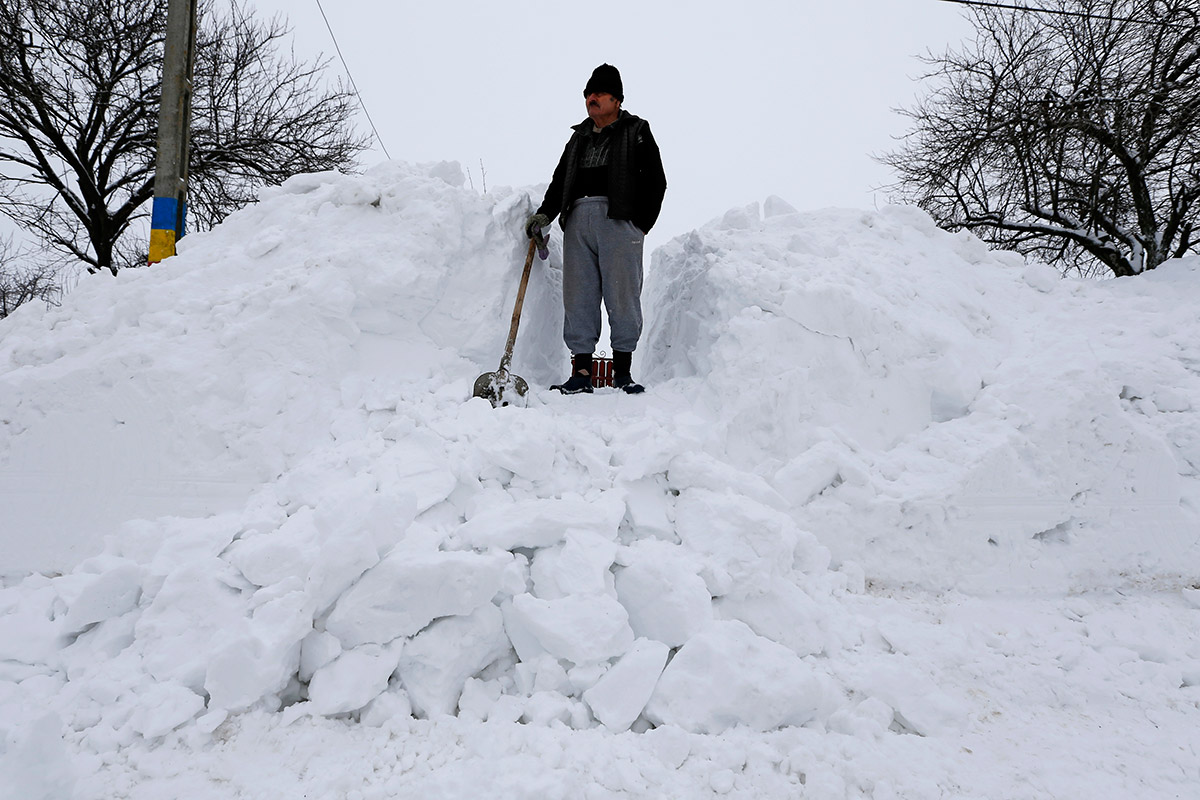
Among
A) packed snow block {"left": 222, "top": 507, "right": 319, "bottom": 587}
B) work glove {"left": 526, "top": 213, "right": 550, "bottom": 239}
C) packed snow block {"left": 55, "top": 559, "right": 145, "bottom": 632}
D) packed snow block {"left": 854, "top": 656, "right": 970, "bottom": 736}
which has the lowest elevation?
packed snow block {"left": 854, "top": 656, "right": 970, "bottom": 736}

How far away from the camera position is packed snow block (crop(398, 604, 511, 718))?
1.99m

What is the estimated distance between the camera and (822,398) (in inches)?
Result: 141

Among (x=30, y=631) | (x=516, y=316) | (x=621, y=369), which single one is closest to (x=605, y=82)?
(x=516, y=316)

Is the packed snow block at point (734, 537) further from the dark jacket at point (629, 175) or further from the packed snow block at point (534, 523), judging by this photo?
the dark jacket at point (629, 175)

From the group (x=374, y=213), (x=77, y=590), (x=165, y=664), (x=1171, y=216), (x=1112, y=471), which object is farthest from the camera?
(x=1171, y=216)

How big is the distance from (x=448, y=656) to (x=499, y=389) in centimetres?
163

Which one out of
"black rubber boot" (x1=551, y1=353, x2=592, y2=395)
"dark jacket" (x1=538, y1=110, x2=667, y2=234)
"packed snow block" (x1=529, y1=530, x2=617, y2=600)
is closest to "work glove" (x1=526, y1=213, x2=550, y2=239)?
"dark jacket" (x1=538, y1=110, x2=667, y2=234)

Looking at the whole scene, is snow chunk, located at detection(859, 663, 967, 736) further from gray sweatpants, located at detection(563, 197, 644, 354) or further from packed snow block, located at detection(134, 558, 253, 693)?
gray sweatpants, located at detection(563, 197, 644, 354)

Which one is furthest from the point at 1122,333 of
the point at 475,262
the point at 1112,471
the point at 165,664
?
the point at 165,664

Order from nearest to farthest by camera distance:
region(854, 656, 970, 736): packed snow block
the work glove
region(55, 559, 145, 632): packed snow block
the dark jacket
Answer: region(854, 656, 970, 736): packed snow block, region(55, 559, 145, 632): packed snow block, the dark jacket, the work glove

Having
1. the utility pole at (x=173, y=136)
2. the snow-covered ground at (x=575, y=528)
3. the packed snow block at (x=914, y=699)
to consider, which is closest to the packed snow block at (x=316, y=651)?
the snow-covered ground at (x=575, y=528)

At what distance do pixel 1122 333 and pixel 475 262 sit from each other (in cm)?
431

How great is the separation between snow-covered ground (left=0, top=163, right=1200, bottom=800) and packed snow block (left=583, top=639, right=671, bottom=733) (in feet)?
0.04

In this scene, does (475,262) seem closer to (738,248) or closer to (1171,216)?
(738,248)
